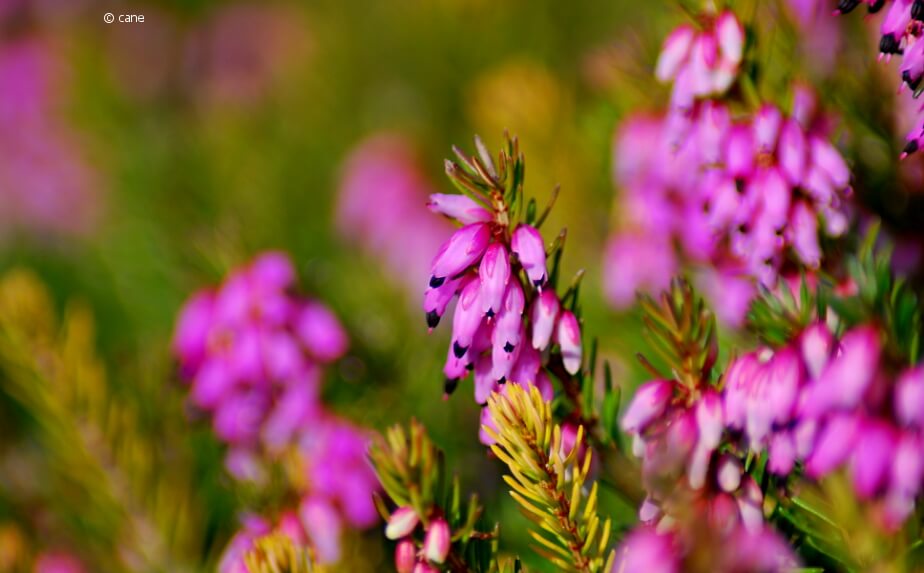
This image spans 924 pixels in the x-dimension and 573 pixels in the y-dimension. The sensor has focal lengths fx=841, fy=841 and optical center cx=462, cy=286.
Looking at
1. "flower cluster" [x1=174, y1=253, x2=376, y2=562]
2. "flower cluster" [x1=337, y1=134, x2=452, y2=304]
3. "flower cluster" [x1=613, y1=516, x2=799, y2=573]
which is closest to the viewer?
"flower cluster" [x1=613, y1=516, x2=799, y2=573]


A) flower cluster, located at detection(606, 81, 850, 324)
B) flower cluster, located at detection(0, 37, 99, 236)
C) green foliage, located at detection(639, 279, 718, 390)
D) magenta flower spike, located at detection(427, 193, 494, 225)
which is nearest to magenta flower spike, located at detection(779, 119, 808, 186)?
flower cluster, located at detection(606, 81, 850, 324)

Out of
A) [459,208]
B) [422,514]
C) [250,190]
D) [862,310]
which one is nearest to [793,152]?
[862,310]

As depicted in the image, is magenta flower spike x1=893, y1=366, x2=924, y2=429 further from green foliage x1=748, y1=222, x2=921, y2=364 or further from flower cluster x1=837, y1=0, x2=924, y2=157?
flower cluster x1=837, y1=0, x2=924, y2=157

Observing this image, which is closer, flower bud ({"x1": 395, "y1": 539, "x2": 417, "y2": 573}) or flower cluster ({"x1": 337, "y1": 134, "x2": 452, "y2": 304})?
flower bud ({"x1": 395, "y1": 539, "x2": 417, "y2": 573})

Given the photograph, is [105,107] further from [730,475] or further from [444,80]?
[730,475]

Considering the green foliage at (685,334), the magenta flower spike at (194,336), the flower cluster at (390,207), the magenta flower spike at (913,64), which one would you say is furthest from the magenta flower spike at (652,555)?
the flower cluster at (390,207)
